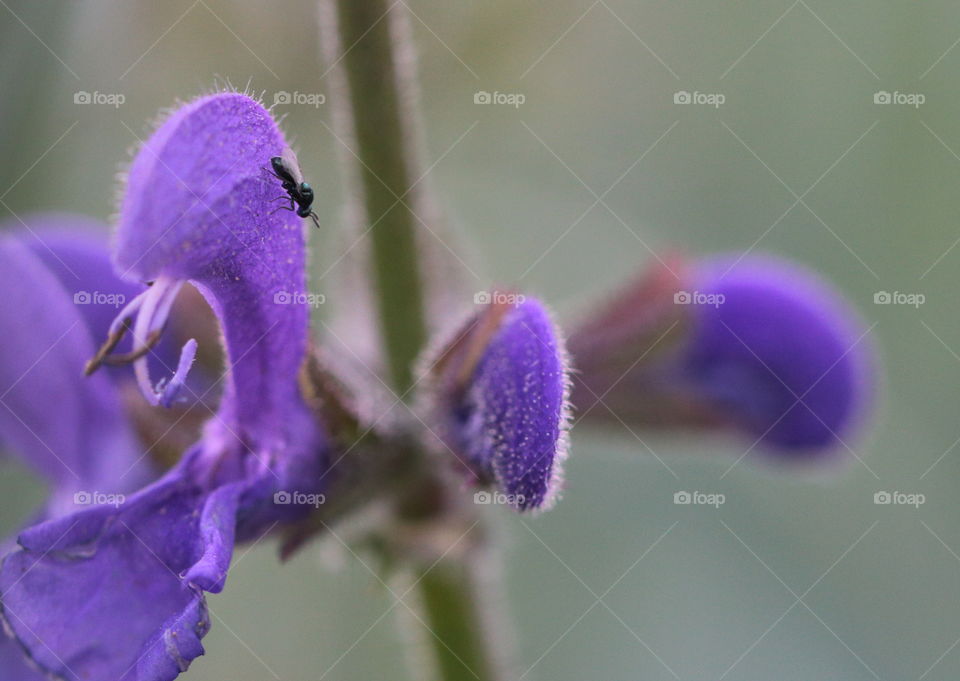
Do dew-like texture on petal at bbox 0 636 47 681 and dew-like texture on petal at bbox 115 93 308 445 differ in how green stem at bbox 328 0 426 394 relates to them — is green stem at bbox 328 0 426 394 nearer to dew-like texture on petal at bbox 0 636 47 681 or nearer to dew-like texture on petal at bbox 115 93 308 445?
dew-like texture on petal at bbox 115 93 308 445

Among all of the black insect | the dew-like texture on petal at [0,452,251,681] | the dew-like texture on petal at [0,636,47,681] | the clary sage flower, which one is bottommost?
the dew-like texture on petal at [0,636,47,681]

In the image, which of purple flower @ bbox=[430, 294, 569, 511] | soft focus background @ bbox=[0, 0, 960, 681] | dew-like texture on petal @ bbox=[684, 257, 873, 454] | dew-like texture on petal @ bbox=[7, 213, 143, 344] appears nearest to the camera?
Answer: purple flower @ bbox=[430, 294, 569, 511]

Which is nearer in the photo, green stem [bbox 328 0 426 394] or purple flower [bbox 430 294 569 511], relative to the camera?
purple flower [bbox 430 294 569 511]

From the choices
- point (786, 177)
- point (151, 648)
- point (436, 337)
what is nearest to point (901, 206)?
point (786, 177)

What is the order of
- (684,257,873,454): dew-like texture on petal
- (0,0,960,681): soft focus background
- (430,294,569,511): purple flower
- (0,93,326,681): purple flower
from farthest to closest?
(0,0,960,681): soft focus background, (684,257,873,454): dew-like texture on petal, (430,294,569,511): purple flower, (0,93,326,681): purple flower

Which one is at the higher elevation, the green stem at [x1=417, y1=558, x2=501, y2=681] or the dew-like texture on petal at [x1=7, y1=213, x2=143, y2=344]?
the dew-like texture on petal at [x1=7, y1=213, x2=143, y2=344]

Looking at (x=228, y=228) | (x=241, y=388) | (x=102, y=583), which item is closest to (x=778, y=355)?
(x=241, y=388)

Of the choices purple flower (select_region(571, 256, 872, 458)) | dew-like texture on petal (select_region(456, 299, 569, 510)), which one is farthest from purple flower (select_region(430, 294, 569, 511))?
purple flower (select_region(571, 256, 872, 458))
